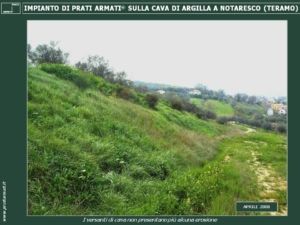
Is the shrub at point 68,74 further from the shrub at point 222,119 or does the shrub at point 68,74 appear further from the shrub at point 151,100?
the shrub at point 222,119

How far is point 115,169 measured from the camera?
8320mm

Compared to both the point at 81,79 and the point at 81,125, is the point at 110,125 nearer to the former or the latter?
the point at 81,125

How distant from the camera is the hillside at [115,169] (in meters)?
6.76

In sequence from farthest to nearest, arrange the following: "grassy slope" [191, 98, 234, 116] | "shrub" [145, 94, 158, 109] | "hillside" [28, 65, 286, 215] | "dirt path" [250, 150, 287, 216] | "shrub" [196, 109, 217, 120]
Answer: "shrub" [196, 109, 217, 120]
"grassy slope" [191, 98, 234, 116]
"shrub" [145, 94, 158, 109]
"dirt path" [250, 150, 287, 216]
"hillside" [28, 65, 286, 215]

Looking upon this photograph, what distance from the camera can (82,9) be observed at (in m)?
6.93

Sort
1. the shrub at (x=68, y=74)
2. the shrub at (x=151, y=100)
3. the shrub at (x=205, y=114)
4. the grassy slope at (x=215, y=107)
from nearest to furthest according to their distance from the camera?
the shrub at (x=68, y=74)
the shrub at (x=151, y=100)
the grassy slope at (x=215, y=107)
the shrub at (x=205, y=114)

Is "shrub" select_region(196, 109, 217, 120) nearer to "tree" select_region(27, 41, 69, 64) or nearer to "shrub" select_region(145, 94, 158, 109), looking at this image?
"shrub" select_region(145, 94, 158, 109)

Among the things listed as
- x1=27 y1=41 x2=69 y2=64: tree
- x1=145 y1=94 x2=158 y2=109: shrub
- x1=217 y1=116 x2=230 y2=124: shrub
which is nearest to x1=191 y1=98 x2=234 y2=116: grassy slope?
x1=217 y1=116 x2=230 y2=124: shrub

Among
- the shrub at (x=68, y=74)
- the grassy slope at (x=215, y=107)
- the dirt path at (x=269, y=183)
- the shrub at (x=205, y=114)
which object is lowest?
the dirt path at (x=269, y=183)
